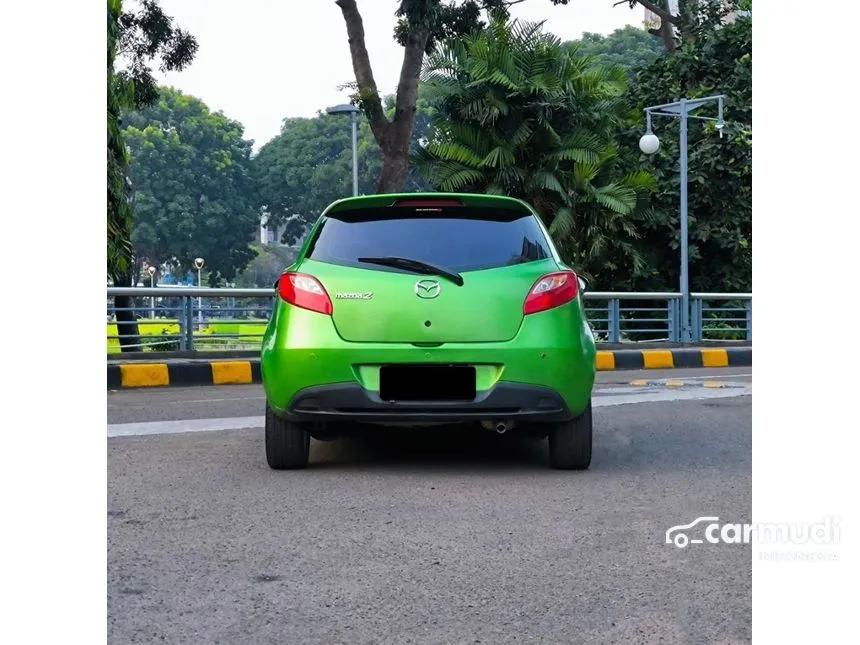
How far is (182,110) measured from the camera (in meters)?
61.8

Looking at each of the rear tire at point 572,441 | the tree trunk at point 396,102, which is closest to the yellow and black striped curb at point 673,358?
the tree trunk at point 396,102

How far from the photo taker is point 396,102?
1802 centimetres

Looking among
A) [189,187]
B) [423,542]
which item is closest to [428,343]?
[423,542]

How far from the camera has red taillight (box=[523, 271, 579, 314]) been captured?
221 inches

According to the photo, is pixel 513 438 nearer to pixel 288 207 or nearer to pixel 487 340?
pixel 487 340

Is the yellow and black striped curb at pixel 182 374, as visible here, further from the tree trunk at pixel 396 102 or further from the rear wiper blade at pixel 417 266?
the rear wiper blade at pixel 417 266

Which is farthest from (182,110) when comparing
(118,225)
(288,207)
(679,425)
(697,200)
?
(679,425)

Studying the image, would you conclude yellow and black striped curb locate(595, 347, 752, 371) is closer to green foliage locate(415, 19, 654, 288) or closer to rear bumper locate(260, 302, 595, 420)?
green foliage locate(415, 19, 654, 288)

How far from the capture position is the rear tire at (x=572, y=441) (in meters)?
5.85

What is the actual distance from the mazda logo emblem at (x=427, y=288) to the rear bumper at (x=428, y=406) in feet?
1.58

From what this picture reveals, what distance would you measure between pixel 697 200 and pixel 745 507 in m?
20.0

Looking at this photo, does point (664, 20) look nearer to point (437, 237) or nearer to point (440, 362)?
point (437, 237)

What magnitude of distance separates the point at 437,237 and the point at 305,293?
2.25 feet

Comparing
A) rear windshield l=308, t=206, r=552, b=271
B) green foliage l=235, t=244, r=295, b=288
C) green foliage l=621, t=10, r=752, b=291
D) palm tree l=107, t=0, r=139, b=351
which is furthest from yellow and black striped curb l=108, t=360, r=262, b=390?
green foliage l=235, t=244, r=295, b=288
